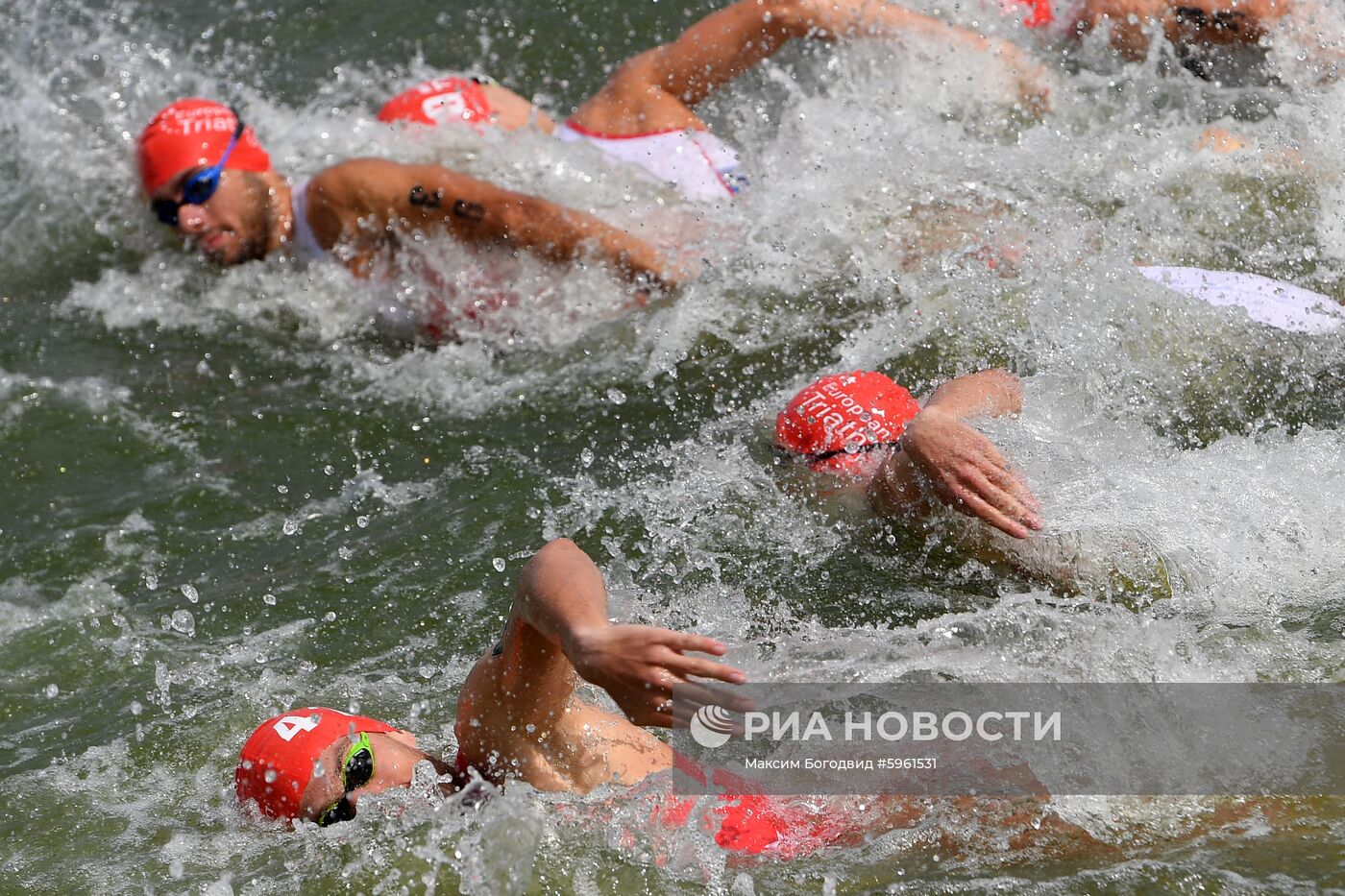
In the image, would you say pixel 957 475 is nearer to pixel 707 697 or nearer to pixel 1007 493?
pixel 1007 493

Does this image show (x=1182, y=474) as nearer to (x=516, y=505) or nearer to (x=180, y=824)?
(x=516, y=505)

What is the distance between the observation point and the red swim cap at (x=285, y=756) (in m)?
3.83

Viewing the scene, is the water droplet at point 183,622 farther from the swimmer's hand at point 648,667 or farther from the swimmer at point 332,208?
the swimmer's hand at point 648,667

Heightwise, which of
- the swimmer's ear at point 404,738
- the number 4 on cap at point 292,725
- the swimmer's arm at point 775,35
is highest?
the swimmer's arm at point 775,35

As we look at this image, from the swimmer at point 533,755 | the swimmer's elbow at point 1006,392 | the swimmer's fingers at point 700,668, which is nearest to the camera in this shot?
the swimmer's fingers at point 700,668

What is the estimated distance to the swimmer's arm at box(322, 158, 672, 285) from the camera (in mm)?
6199

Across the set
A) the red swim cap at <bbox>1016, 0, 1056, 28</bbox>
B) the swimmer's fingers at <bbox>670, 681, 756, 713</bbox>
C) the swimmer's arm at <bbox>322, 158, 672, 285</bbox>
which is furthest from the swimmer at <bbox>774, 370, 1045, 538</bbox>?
→ the red swim cap at <bbox>1016, 0, 1056, 28</bbox>

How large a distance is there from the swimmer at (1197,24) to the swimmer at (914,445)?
2.59m

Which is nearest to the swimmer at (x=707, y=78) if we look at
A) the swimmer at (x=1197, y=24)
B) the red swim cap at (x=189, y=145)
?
the swimmer at (x=1197, y=24)

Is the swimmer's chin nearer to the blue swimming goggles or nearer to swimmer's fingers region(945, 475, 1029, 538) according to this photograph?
the blue swimming goggles

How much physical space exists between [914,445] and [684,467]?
5.18 feet

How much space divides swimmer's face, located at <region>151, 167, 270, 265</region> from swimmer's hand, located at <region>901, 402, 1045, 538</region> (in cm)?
406

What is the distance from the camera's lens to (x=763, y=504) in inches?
193

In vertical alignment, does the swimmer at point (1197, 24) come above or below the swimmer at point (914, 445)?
above
